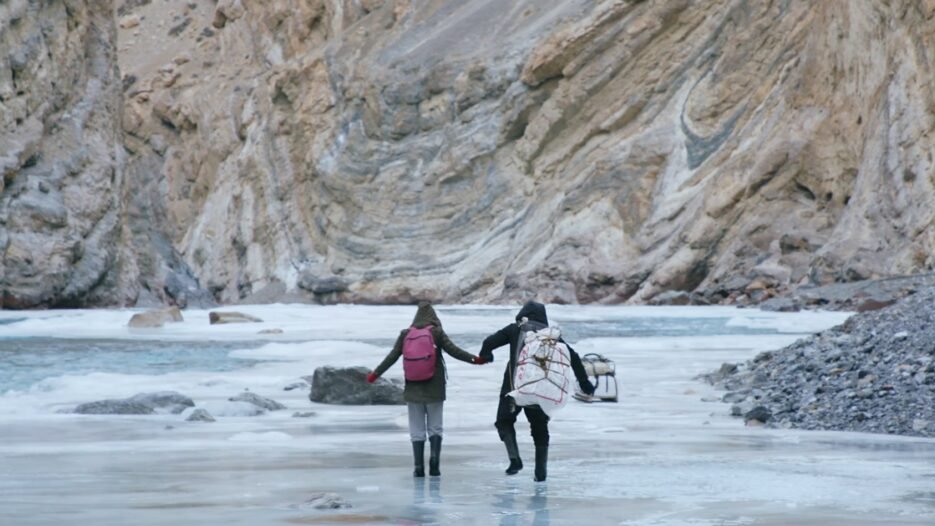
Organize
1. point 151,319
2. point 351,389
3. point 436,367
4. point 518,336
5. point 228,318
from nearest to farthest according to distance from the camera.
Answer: point 518,336 → point 436,367 → point 351,389 → point 151,319 → point 228,318

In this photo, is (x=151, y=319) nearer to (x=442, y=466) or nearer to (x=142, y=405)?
(x=142, y=405)

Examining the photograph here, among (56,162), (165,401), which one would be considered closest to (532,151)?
→ (56,162)

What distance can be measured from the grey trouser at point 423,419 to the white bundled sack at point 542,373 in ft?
1.94

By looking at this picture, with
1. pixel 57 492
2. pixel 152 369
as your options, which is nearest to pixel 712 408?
pixel 57 492

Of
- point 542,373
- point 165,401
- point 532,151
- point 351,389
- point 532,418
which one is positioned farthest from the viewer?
point 532,151

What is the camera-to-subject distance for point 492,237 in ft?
197

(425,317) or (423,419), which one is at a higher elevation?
(425,317)

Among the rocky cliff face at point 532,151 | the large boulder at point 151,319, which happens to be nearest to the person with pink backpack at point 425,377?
the large boulder at point 151,319

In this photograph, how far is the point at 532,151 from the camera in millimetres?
60531

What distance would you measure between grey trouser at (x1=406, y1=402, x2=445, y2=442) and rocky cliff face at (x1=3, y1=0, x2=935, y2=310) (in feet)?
93.4

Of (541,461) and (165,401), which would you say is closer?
(541,461)

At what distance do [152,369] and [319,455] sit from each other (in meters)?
10.5

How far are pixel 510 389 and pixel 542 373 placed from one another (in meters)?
0.34

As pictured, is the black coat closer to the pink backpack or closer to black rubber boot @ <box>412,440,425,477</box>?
the pink backpack
